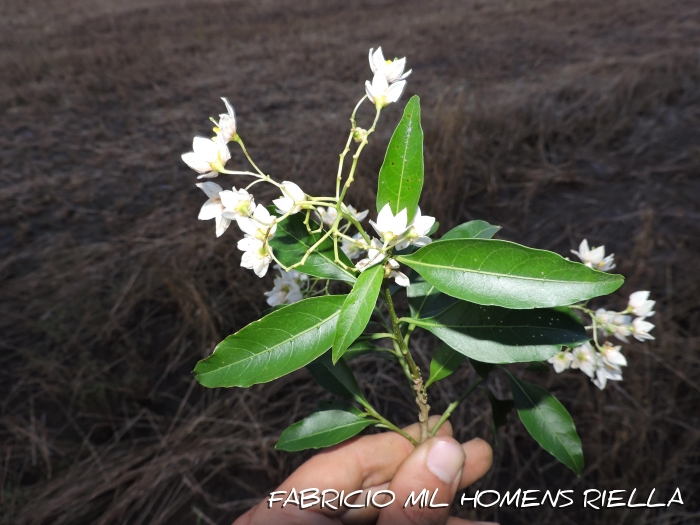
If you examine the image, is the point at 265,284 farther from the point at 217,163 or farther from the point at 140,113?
the point at 140,113

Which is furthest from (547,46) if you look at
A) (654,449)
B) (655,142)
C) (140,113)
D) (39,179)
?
(39,179)

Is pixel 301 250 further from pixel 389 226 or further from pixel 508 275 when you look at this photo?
pixel 508 275

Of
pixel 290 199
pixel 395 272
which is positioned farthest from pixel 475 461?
pixel 290 199

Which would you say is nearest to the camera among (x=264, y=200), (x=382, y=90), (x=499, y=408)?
(x=382, y=90)

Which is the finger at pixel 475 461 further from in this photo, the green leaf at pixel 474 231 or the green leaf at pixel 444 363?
the green leaf at pixel 474 231

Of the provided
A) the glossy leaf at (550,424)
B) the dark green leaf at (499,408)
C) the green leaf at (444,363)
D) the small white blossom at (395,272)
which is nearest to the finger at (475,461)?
the dark green leaf at (499,408)

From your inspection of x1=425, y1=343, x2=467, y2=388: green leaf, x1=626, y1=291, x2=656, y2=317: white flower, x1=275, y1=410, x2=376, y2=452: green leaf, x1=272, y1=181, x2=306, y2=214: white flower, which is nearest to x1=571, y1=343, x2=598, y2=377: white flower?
x1=626, y1=291, x2=656, y2=317: white flower

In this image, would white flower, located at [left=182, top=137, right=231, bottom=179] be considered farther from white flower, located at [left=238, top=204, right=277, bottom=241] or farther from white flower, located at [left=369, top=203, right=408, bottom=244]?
white flower, located at [left=369, top=203, right=408, bottom=244]
